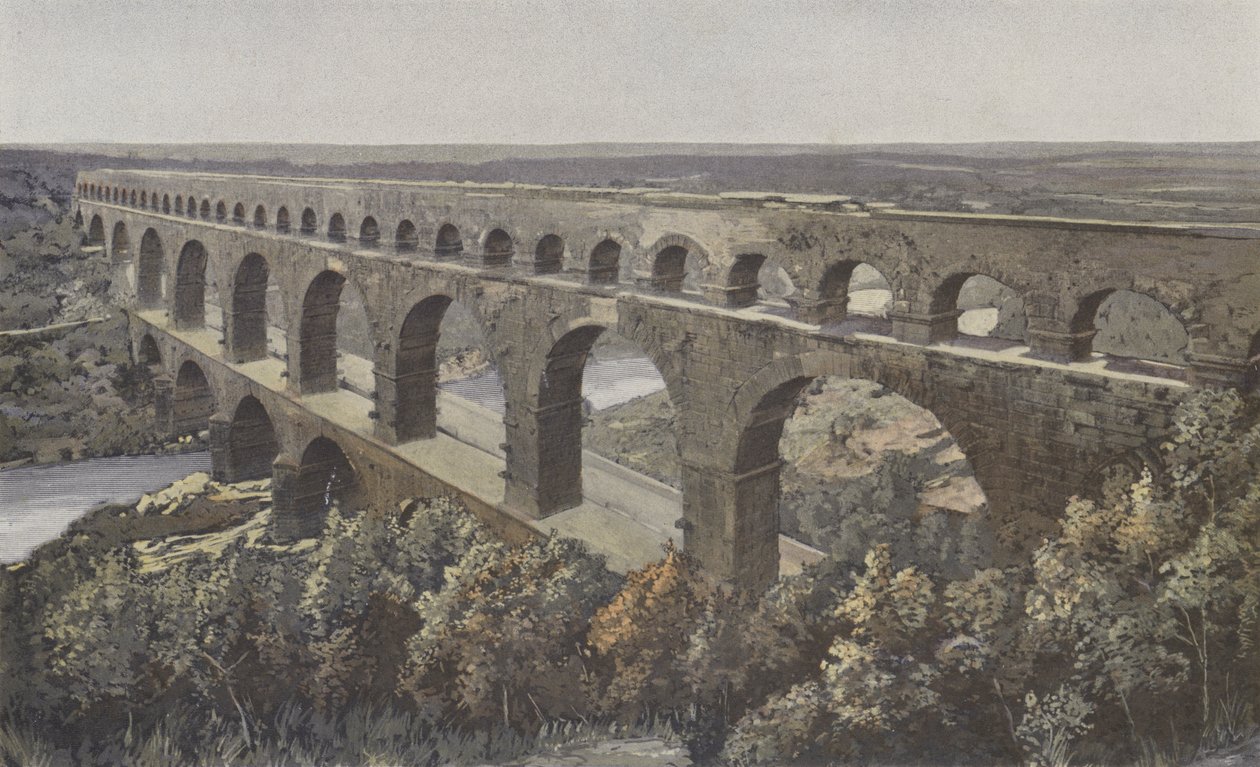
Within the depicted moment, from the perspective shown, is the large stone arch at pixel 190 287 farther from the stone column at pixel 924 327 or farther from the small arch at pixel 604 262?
the stone column at pixel 924 327

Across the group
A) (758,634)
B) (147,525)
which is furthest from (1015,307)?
(147,525)

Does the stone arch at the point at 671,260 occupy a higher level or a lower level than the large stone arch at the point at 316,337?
higher

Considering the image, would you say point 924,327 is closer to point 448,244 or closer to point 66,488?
point 448,244

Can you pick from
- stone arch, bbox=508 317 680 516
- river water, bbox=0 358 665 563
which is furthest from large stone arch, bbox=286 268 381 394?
stone arch, bbox=508 317 680 516

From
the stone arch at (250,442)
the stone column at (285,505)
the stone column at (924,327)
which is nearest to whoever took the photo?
the stone column at (924,327)

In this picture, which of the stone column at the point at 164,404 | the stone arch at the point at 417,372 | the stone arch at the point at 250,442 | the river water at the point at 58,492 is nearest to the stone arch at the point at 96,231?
the stone column at the point at 164,404

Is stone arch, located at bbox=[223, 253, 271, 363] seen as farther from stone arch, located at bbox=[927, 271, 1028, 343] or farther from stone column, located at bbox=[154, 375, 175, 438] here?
stone arch, located at bbox=[927, 271, 1028, 343]
